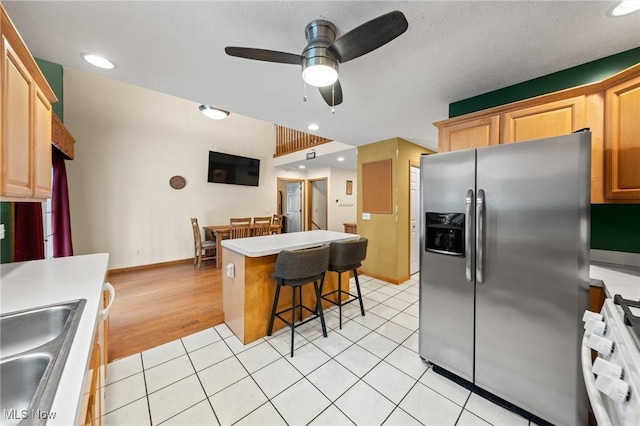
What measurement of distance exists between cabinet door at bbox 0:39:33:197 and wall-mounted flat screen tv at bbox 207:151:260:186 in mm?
4044

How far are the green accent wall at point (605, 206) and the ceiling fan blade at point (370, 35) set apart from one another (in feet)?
5.47

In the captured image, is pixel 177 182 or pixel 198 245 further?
pixel 177 182

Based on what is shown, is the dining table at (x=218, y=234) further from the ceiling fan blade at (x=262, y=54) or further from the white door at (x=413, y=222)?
the ceiling fan blade at (x=262, y=54)

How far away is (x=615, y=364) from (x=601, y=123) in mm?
1669

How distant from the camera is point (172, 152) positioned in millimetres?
4770

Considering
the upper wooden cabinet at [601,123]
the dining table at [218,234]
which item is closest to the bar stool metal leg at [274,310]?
the upper wooden cabinet at [601,123]

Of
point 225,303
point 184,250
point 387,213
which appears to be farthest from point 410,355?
point 184,250

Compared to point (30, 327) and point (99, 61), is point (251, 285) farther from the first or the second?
point (99, 61)

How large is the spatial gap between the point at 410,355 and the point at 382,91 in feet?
7.93

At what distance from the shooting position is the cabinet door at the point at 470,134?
6.65 ft

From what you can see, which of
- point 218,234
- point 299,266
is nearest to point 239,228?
point 218,234

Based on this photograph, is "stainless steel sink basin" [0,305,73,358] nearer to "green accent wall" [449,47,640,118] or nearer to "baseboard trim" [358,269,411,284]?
"green accent wall" [449,47,640,118]

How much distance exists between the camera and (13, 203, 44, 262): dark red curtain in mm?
2006

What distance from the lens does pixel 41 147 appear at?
1464mm
